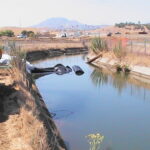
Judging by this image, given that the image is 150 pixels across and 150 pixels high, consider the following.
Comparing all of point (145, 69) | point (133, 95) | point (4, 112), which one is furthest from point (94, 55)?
point (4, 112)

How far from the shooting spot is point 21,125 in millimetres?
11883

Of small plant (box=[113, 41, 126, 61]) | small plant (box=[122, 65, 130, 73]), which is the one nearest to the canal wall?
small plant (box=[122, 65, 130, 73])

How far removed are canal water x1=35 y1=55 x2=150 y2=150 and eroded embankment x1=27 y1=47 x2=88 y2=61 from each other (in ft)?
62.3

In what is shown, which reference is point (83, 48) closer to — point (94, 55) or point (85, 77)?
point (94, 55)

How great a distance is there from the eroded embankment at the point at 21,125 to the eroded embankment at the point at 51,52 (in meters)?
37.2

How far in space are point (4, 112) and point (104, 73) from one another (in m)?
27.4

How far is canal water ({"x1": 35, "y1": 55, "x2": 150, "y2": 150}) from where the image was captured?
1558 cm

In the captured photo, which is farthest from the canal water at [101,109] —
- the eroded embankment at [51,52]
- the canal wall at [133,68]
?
the eroded embankment at [51,52]

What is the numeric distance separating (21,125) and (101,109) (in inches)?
408

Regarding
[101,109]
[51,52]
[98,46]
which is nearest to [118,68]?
[98,46]

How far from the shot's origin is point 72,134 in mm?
16172

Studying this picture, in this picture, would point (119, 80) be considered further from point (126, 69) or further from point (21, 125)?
point (21, 125)

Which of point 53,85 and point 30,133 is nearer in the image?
point 30,133

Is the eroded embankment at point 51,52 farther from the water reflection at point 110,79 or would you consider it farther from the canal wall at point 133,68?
the water reflection at point 110,79
